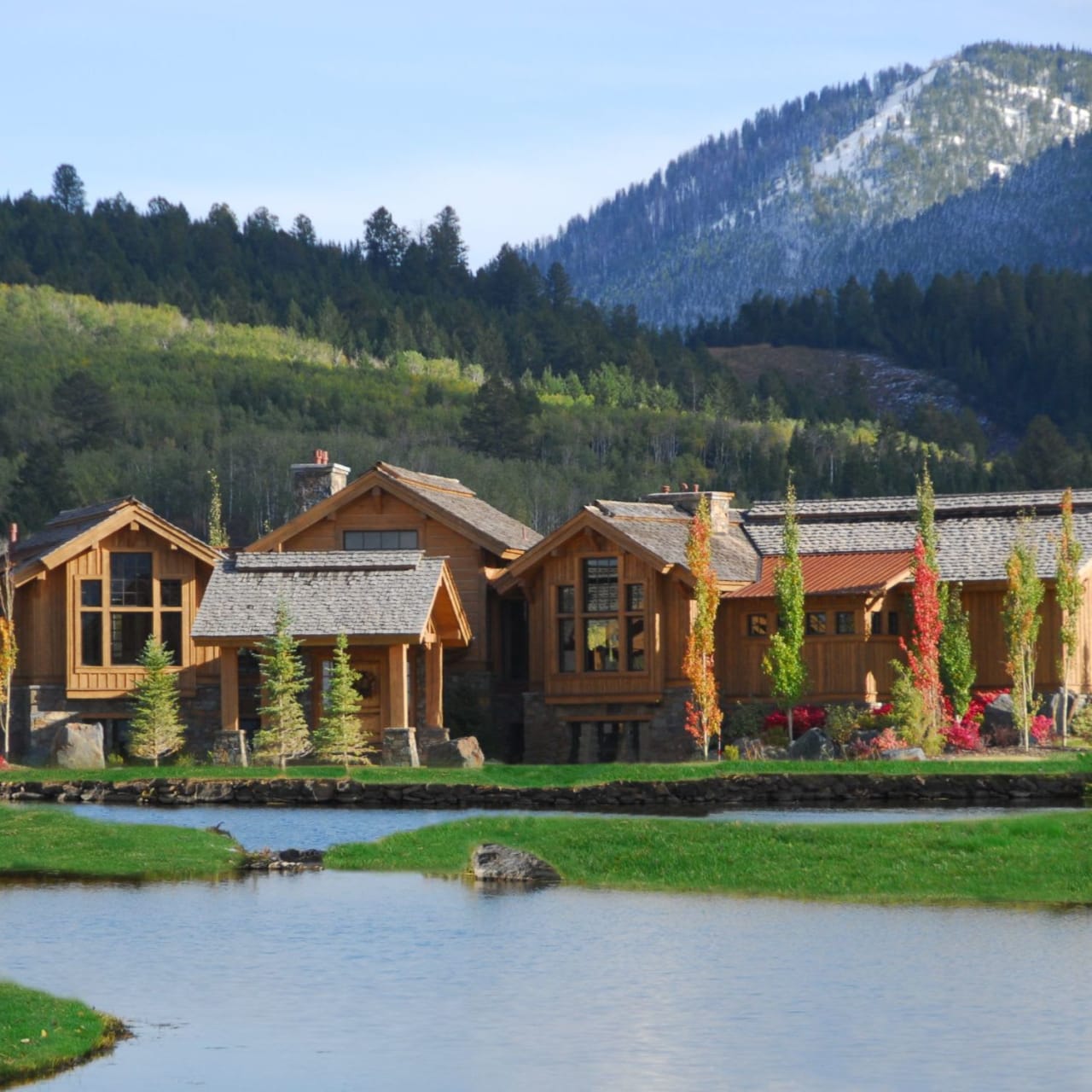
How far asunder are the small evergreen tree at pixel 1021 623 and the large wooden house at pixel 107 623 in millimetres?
18651

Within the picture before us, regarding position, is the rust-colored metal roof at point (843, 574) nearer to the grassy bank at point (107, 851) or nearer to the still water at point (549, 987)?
the grassy bank at point (107, 851)

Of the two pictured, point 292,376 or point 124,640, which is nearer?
point 124,640

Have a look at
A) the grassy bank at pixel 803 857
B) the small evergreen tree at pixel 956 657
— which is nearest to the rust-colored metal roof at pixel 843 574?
the small evergreen tree at pixel 956 657

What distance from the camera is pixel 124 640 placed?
50750mm

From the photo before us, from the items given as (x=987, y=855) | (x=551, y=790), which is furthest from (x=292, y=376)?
(x=987, y=855)

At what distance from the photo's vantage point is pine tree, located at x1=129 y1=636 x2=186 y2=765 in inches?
1877

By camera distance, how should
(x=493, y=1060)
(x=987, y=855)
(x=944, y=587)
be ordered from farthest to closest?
1. (x=944, y=587)
2. (x=987, y=855)
3. (x=493, y=1060)

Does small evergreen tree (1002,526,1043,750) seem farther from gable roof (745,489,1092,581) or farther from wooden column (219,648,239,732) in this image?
wooden column (219,648,239,732)

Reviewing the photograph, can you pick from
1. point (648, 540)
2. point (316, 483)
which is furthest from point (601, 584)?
point (316, 483)

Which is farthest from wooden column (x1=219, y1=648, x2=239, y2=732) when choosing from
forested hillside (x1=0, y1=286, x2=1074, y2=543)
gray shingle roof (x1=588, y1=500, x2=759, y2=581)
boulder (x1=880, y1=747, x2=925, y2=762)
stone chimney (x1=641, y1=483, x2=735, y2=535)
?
forested hillside (x1=0, y1=286, x2=1074, y2=543)

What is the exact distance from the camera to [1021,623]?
45.8 metres

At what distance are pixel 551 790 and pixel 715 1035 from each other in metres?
19.1

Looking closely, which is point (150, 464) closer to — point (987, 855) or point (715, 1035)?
point (987, 855)

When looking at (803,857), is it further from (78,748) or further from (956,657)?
(78,748)
